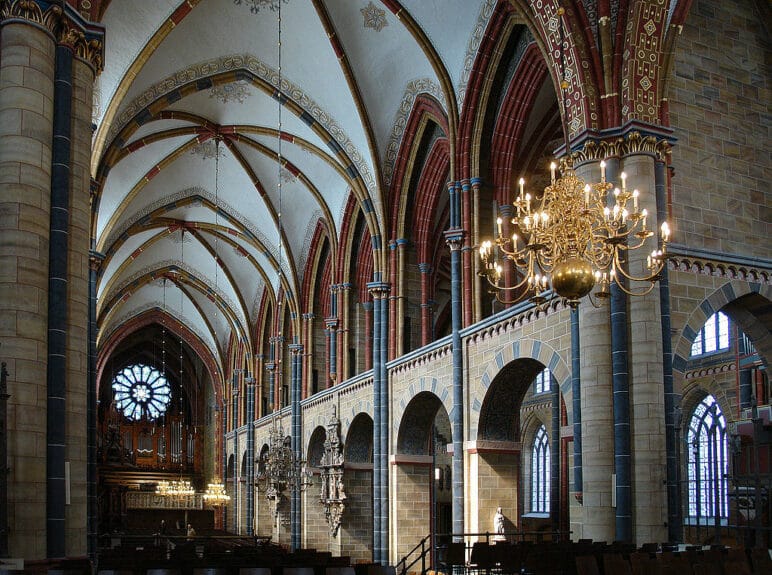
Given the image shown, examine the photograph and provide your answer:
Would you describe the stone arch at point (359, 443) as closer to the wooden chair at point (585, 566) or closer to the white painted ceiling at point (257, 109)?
the white painted ceiling at point (257, 109)

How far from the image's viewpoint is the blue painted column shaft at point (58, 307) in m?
9.80

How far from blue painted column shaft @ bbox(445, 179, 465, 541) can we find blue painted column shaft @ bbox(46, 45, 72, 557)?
9.84 metres

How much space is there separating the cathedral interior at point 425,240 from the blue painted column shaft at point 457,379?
7 centimetres

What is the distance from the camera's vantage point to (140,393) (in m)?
49.2

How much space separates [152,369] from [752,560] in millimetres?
43712

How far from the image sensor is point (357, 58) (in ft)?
69.7

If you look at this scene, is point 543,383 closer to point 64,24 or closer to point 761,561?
point 761,561

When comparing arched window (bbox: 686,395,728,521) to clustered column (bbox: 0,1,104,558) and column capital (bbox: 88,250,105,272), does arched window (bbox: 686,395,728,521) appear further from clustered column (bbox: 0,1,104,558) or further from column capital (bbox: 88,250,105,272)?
clustered column (bbox: 0,1,104,558)

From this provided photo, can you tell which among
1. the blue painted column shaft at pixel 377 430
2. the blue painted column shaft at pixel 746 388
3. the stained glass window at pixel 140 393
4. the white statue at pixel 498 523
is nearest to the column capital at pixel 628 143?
the white statue at pixel 498 523

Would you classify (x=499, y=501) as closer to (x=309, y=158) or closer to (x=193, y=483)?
(x=309, y=158)

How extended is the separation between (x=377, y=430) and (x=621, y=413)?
10.7 m

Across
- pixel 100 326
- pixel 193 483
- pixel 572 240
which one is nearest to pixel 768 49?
pixel 572 240

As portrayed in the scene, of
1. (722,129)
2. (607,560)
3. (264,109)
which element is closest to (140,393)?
(264,109)

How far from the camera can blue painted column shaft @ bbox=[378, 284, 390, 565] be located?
73.2 ft
